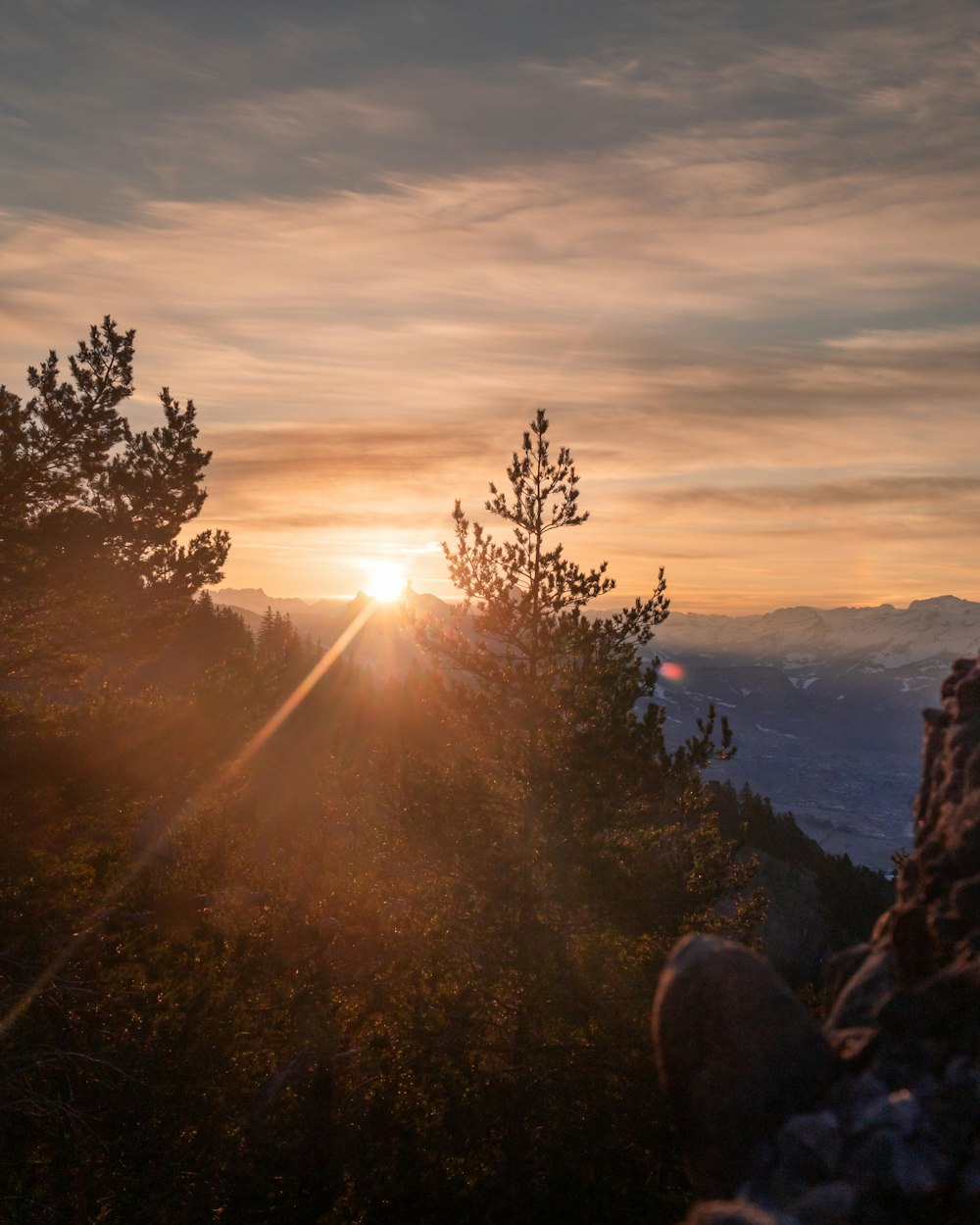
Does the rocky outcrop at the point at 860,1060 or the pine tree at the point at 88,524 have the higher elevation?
the pine tree at the point at 88,524

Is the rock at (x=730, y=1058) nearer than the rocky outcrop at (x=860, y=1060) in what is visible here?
No

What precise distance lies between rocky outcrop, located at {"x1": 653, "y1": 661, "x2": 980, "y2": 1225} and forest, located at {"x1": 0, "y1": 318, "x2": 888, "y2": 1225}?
9389 mm

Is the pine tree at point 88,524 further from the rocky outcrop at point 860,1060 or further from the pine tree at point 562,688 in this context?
the rocky outcrop at point 860,1060

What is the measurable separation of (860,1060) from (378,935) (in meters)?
18.3

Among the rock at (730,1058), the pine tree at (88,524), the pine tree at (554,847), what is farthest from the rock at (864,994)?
the pine tree at (88,524)

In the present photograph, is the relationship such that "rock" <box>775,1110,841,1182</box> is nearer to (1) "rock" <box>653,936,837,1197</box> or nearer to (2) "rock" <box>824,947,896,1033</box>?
(1) "rock" <box>653,936,837,1197</box>

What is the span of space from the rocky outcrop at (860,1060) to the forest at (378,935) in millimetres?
9389

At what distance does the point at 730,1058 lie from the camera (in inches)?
200

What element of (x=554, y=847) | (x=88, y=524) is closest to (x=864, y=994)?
(x=554, y=847)

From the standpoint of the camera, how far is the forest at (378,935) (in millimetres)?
12766

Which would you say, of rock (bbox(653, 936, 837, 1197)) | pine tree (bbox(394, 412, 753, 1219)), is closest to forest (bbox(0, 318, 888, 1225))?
pine tree (bbox(394, 412, 753, 1219))

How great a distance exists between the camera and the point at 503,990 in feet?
54.3

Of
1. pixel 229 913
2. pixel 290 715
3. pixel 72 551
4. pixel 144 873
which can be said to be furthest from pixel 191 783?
pixel 290 715

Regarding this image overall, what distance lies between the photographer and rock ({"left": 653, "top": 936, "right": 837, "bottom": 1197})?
16.4 feet
